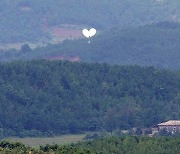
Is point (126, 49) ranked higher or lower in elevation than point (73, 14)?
lower

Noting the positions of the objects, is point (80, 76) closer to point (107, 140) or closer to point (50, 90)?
point (50, 90)

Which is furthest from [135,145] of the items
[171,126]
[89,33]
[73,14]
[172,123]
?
[73,14]

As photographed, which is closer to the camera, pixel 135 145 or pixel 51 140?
pixel 135 145

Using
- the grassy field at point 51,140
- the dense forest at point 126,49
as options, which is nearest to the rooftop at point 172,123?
the grassy field at point 51,140

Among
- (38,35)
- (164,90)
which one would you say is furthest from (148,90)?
(38,35)

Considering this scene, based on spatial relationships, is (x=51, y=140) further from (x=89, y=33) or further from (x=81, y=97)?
(x=89, y=33)

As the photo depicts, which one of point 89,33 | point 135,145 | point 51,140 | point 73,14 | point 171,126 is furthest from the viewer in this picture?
point 73,14

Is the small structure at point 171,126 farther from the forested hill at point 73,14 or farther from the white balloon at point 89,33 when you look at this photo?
the forested hill at point 73,14
